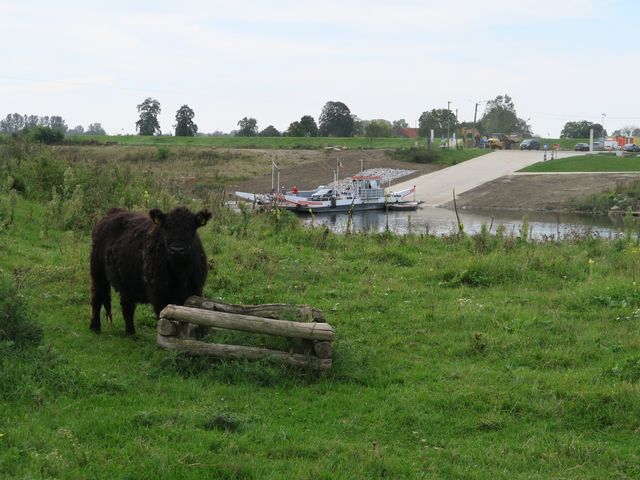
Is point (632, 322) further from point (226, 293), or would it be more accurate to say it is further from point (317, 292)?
point (226, 293)

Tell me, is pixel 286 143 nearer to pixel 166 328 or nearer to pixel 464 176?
pixel 464 176

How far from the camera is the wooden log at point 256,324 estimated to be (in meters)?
7.70

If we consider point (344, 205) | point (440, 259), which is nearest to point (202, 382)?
point (440, 259)

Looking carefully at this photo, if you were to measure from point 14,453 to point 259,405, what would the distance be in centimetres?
230

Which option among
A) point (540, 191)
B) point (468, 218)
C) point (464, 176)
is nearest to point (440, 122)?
point (464, 176)

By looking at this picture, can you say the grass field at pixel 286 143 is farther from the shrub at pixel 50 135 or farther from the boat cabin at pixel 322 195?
the boat cabin at pixel 322 195

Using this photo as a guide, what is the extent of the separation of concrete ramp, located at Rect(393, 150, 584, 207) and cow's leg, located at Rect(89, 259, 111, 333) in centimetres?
4387

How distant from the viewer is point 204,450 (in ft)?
19.0

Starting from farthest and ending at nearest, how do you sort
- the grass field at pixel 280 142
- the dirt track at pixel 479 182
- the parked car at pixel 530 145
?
the parked car at pixel 530 145 → the grass field at pixel 280 142 → the dirt track at pixel 479 182

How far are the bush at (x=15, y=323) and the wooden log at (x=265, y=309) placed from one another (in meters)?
1.77

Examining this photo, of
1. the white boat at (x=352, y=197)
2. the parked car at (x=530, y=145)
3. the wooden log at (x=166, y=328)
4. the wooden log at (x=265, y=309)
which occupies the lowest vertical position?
the white boat at (x=352, y=197)

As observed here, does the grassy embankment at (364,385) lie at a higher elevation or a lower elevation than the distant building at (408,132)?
lower

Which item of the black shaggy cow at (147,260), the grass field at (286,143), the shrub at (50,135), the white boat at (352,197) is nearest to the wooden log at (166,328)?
the black shaggy cow at (147,260)

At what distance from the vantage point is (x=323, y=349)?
7.79m
